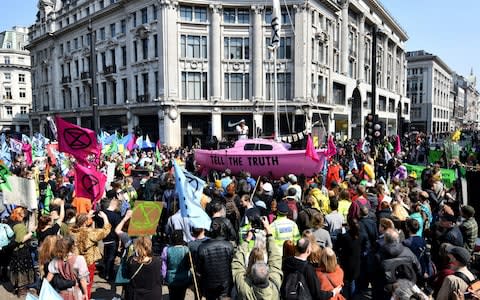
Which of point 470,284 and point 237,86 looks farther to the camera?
point 237,86

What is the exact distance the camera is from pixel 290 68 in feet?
120

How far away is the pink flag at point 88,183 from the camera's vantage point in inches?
311

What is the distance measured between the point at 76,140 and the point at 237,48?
29568 millimetres

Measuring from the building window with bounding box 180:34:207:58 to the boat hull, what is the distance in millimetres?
21088

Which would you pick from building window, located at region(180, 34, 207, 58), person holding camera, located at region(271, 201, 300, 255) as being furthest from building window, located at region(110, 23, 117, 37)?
person holding camera, located at region(271, 201, 300, 255)

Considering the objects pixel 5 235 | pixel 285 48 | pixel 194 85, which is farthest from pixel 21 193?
pixel 285 48

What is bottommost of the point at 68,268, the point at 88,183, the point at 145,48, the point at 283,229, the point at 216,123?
the point at 68,268

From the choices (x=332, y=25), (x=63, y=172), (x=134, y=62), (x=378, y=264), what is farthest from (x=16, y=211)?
(x=332, y=25)

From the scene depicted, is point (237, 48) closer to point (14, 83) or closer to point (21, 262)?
point (21, 262)

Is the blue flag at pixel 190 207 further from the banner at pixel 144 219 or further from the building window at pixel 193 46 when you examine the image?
the building window at pixel 193 46

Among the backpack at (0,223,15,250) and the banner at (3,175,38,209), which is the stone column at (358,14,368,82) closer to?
the banner at (3,175,38,209)

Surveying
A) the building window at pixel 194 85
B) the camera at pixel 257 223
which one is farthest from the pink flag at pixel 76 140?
the building window at pixel 194 85

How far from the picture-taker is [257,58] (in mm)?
36219

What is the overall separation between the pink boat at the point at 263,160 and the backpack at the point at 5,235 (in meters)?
10.1
